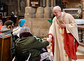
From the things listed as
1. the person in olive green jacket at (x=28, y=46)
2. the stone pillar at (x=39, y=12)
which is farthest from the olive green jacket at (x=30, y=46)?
the stone pillar at (x=39, y=12)

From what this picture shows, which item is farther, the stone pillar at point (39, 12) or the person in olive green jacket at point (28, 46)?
the stone pillar at point (39, 12)

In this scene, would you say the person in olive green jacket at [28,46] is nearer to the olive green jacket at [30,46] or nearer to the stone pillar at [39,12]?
the olive green jacket at [30,46]

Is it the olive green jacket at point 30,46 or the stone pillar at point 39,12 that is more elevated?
the stone pillar at point 39,12

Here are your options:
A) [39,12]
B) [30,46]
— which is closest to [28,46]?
[30,46]

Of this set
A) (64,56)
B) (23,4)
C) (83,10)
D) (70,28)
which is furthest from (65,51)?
(23,4)

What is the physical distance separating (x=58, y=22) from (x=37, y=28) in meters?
4.39

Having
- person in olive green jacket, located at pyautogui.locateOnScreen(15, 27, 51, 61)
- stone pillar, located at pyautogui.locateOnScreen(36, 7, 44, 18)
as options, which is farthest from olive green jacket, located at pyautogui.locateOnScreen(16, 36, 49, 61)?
stone pillar, located at pyautogui.locateOnScreen(36, 7, 44, 18)

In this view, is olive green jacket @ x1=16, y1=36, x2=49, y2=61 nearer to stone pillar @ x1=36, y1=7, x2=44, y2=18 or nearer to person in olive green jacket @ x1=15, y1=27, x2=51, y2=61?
person in olive green jacket @ x1=15, y1=27, x2=51, y2=61

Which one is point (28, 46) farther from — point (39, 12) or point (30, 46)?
point (39, 12)

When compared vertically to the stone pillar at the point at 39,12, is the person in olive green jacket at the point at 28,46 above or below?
below

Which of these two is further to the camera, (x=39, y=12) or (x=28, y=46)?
(x=39, y=12)

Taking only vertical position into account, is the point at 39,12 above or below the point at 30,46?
above

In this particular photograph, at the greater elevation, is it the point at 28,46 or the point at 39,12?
the point at 39,12

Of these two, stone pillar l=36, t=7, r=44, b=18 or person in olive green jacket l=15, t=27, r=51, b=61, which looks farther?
stone pillar l=36, t=7, r=44, b=18
